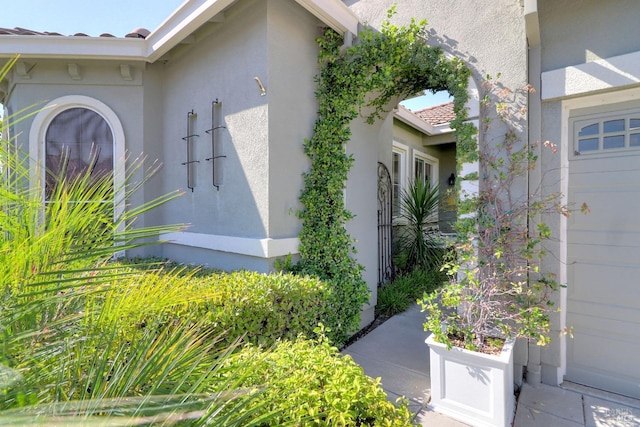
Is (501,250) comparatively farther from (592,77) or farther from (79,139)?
(79,139)

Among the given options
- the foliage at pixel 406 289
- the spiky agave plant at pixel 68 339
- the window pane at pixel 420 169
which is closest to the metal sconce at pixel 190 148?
the foliage at pixel 406 289

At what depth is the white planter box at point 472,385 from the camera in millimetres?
2838

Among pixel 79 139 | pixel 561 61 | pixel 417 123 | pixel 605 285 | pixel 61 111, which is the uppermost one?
pixel 417 123

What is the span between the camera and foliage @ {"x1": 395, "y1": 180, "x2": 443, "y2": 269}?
7.29 m

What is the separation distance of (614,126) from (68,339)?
470 cm

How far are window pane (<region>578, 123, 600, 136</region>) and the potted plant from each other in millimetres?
439

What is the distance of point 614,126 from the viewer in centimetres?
336

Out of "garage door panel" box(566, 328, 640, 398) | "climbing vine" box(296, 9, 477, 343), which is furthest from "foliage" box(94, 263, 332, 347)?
"garage door panel" box(566, 328, 640, 398)

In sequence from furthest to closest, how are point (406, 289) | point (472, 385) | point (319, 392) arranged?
point (406, 289)
point (472, 385)
point (319, 392)

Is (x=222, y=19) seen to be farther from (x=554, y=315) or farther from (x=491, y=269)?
(x=554, y=315)

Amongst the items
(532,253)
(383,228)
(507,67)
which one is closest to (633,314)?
(532,253)

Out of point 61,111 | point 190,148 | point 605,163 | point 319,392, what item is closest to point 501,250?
point 605,163

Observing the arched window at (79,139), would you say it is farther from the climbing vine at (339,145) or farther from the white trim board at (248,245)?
the climbing vine at (339,145)

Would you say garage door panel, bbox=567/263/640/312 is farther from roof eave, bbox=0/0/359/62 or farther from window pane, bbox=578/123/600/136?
roof eave, bbox=0/0/359/62
